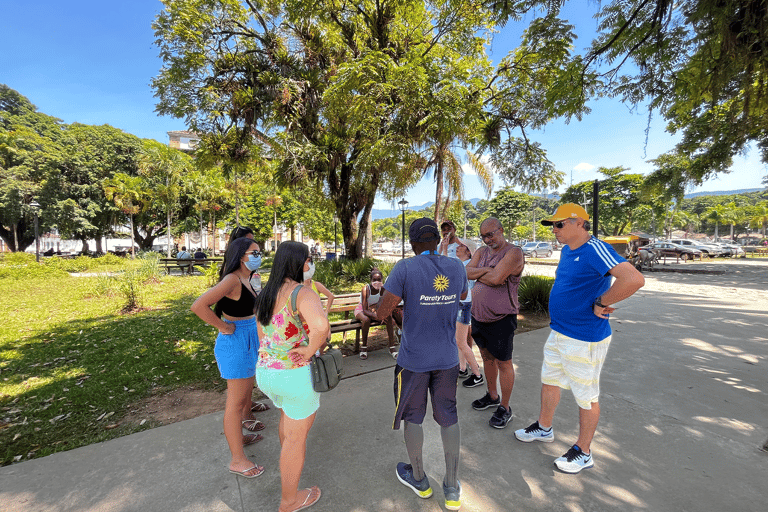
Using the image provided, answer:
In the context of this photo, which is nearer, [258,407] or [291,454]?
[291,454]

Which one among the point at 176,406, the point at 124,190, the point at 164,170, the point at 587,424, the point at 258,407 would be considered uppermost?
the point at 164,170

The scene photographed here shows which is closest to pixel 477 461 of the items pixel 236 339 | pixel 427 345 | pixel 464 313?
pixel 427 345

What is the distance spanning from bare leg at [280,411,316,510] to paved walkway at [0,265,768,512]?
20 centimetres

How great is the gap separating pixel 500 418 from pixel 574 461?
666mm

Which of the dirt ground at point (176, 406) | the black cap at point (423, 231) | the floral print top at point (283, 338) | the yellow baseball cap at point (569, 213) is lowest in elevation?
the dirt ground at point (176, 406)

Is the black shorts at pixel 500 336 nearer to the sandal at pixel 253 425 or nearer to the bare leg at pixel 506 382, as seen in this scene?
the bare leg at pixel 506 382

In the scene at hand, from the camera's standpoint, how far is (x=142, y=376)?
4387 millimetres

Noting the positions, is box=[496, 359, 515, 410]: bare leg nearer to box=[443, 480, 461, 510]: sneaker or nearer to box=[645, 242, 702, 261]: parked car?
box=[443, 480, 461, 510]: sneaker

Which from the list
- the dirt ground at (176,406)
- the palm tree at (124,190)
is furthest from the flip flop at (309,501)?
the palm tree at (124,190)

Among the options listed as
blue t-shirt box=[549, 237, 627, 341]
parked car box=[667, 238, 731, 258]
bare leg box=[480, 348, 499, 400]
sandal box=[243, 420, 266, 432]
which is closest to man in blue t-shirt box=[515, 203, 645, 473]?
blue t-shirt box=[549, 237, 627, 341]

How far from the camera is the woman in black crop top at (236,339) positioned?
7.74 ft

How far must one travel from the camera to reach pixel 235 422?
2.37 meters

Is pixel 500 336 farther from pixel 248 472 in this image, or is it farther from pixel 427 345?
pixel 248 472

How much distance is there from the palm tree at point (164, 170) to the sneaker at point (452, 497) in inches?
1324
